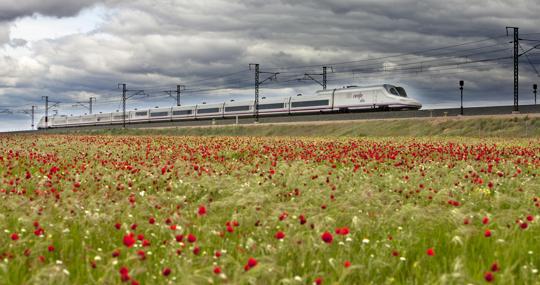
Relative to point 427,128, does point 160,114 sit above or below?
above

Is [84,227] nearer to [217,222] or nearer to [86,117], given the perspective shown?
[217,222]

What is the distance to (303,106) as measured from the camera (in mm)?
60156

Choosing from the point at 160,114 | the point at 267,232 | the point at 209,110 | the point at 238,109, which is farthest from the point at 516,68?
A: the point at 160,114

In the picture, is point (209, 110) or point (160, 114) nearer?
point (209, 110)

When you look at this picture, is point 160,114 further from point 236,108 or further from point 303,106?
point 303,106

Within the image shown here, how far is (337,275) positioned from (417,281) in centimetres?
60

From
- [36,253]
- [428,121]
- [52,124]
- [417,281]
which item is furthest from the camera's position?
[52,124]

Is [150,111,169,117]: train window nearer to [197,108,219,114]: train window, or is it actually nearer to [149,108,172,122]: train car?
[149,108,172,122]: train car

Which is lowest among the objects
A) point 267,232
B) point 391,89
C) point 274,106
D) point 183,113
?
point 267,232

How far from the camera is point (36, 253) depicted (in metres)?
4.67

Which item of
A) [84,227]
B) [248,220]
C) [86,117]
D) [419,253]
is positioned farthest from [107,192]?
[86,117]

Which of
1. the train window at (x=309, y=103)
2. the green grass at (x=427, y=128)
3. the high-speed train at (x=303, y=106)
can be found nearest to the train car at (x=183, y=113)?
the high-speed train at (x=303, y=106)

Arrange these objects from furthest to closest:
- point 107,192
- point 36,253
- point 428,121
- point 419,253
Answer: point 428,121, point 107,192, point 419,253, point 36,253

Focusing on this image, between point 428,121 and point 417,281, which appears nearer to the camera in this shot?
point 417,281
